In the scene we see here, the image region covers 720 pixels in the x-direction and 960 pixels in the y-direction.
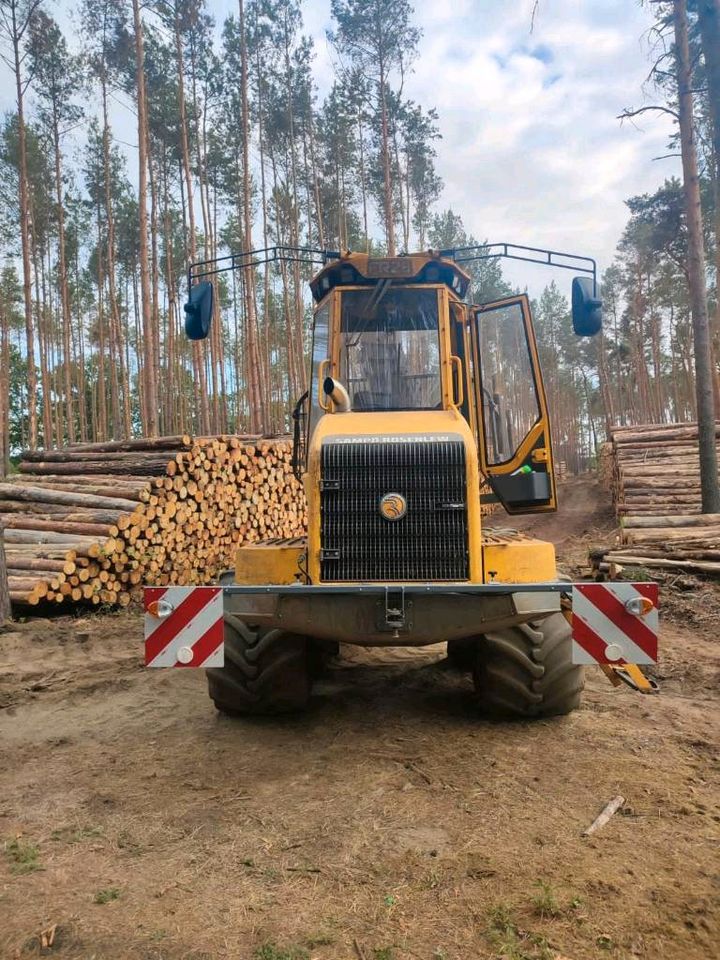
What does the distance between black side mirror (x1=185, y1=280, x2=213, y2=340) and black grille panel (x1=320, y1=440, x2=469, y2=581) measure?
1.31m

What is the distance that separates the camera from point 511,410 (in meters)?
4.93

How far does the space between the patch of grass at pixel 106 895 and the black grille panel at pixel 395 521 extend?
6.24 ft

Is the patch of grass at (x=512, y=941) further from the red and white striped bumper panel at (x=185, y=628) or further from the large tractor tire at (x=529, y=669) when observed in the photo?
the red and white striped bumper panel at (x=185, y=628)

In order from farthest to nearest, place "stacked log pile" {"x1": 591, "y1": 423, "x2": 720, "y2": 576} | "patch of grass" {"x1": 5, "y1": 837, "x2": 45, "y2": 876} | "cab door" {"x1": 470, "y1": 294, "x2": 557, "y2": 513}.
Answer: "stacked log pile" {"x1": 591, "y1": 423, "x2": 720, "y2": 576}
"cab door" {"x1": 470, "y1": 294, "x2": 557, "y2": 513}
"patch of grass" {"x1": 5, "y1": 837, "x2": 45, "y2": 876}

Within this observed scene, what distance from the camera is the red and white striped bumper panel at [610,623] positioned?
3836mm

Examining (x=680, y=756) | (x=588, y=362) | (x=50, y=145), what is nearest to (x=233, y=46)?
(x=50, y=145)

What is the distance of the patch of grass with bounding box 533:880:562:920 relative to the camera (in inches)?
96.7

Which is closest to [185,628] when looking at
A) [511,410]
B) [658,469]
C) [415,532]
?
[415,532]

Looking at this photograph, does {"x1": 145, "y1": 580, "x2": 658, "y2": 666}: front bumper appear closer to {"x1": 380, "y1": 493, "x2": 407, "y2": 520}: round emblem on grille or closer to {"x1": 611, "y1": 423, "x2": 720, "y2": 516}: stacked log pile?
{"x1": 380, "y1": 493, "x2": 407, "y2": 520}: round emblem on grille

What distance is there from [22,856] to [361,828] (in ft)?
4.96

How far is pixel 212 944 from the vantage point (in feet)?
7.68

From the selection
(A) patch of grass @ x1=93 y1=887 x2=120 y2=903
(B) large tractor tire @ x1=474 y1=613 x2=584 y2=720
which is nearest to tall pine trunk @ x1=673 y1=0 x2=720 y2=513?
(B) large tractor tire @ x1=474 y1=613 x2=584 y2=720

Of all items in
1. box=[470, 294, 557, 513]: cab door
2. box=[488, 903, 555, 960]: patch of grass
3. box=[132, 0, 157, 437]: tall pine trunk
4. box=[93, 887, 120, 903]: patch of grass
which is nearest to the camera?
box=[488, 903, 555, 960]: patch of grass

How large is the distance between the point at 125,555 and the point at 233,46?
1852cm
